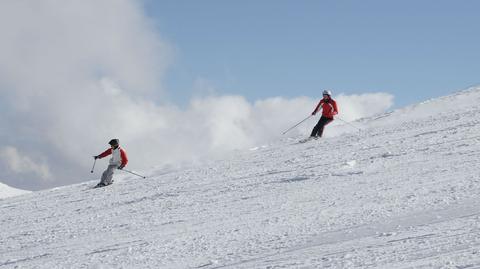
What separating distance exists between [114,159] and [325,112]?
7561 millimetres

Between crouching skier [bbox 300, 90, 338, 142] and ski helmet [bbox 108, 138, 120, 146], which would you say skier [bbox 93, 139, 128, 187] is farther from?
crouching skier [bbox 300, 90, 338, 142]

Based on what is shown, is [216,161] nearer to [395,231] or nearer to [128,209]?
[128,209]

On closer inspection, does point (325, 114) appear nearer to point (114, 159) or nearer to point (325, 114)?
point (325, 114)

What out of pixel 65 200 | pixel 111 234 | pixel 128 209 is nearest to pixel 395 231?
pixel 111 234

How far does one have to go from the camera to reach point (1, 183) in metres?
77.4

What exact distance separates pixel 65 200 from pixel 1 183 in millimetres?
65431

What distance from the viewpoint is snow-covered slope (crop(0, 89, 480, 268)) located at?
7.66m

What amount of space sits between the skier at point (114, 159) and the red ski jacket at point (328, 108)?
6.92 metres

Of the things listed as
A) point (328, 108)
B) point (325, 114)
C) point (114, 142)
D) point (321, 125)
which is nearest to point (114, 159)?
point (114, 142)

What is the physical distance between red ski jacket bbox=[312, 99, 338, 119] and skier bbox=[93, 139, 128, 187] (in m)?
6.92

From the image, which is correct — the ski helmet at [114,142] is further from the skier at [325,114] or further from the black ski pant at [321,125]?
the black ski pant at [321,125]

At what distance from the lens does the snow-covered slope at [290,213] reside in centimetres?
766

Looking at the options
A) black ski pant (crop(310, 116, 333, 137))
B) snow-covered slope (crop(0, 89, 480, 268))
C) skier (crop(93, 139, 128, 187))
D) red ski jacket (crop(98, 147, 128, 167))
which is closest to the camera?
snow-covered slope (crop(0, 89, 480, 268))

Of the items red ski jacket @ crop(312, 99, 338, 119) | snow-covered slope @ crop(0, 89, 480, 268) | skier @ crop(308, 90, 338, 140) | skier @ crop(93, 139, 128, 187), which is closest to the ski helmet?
skier @ crop(93, 139, 128, 187)
